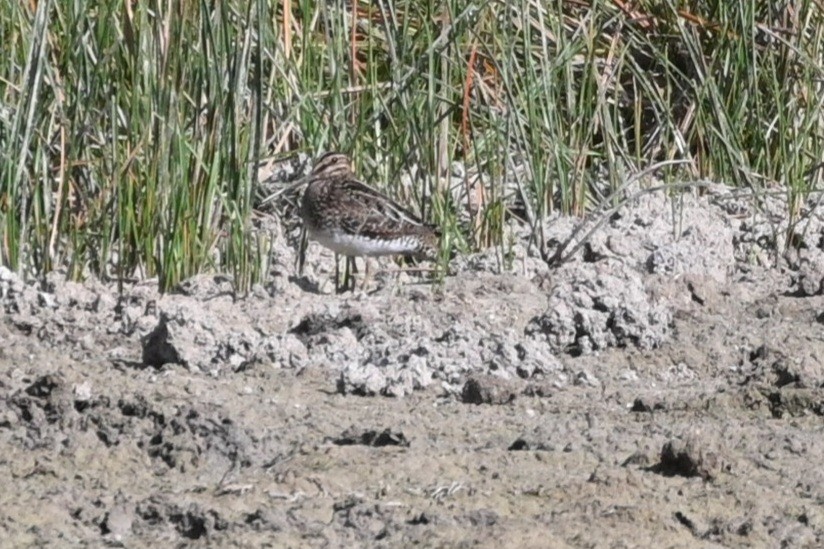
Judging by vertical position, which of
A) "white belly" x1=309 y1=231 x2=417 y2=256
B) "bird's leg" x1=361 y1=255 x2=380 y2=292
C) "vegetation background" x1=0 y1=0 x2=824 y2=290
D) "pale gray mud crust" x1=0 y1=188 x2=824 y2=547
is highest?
"vegetation background" x1=0 y1=0 x2=824 y2=290

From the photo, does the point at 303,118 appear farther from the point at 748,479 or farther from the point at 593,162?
the point at 748,479

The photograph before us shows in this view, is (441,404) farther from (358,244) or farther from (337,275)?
(358,244)

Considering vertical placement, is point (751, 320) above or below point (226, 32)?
below

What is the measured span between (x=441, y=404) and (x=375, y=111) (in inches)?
102

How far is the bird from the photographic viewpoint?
23.2ft

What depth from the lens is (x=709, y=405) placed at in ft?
16.2

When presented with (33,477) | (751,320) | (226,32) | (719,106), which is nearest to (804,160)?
(719,106)

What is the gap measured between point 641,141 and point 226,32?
2.66 m

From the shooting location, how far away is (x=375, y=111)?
24.4 ft

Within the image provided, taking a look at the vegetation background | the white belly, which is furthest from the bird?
the vegetation background

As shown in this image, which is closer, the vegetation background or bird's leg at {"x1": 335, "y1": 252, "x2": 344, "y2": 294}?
the vegetation background

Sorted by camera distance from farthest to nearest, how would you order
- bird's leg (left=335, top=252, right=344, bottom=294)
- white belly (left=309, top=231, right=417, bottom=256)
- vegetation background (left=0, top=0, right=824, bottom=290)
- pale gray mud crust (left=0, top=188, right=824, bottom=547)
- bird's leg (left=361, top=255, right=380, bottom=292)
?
1. white belly (left=309, top=231, right=417, bottom=256)
2. bird's leg (left=361, top=255, right=380, bottom=292)
3. bird's leg (left=335, top=252, right=344, bottom=294)
4. vegetation background (left=0, top=0, right=824, bottom=290)
5. pale gray mud crust (left=0, top=188, right=824, bottom=547)

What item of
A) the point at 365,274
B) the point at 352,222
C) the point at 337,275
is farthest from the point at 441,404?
the point at 365,274

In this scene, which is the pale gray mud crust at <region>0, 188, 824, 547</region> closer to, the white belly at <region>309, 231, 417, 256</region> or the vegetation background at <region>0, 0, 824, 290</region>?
the white belly at <region>309, 231, 417, 256</region>
